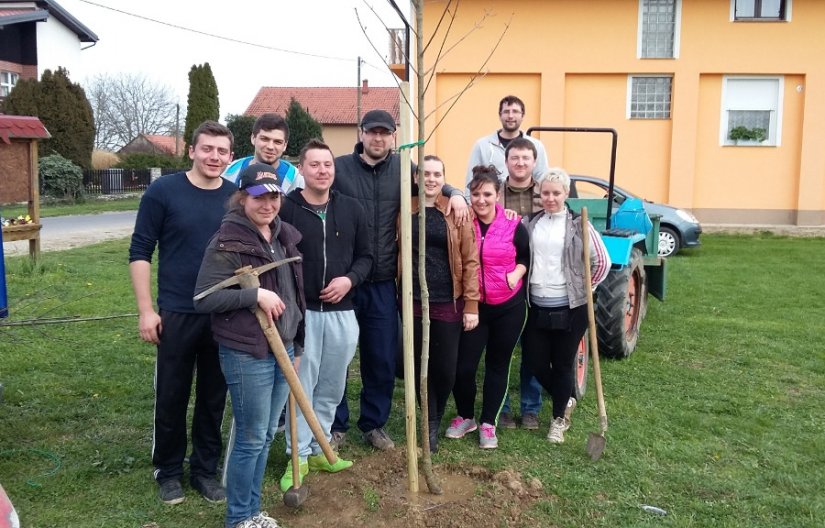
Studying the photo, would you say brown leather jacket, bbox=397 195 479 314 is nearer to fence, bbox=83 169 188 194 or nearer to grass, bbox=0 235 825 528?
grass, bbox=0 235 825 528

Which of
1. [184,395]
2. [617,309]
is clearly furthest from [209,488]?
[617,309]

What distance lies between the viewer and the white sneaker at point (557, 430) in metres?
4.46

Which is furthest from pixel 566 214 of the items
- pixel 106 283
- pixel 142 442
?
pixel 106 283

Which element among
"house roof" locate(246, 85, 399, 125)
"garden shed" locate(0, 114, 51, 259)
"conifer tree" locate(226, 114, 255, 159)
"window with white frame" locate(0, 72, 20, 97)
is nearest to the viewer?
"garden shed" locate(0, 114, 51, 259)

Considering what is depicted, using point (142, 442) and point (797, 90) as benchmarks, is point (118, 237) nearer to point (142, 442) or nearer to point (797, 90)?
point (142, 442)

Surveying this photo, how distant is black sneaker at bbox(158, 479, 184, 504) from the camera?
12.0 feet

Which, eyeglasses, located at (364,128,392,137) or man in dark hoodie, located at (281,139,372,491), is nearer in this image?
man in dark hoodie, located at (281,139,372,491)

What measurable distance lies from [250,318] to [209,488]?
3.84 ft

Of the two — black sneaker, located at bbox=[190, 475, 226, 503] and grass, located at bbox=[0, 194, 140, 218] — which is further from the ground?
grass, located at bbox=[0, 194, 140, 218]

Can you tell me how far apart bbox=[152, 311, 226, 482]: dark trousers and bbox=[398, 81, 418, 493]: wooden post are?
38.3 inches

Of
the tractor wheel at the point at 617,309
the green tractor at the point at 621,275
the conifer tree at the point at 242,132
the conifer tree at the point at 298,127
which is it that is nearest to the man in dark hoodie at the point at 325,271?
the green tractor at the point at 621,275

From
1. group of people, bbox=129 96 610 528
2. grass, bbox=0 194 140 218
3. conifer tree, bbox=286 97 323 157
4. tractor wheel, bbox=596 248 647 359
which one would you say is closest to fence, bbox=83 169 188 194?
grass, bbox=0 194 140 218

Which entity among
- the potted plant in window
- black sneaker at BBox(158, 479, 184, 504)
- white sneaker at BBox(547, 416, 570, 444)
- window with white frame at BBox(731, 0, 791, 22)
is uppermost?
window with white frame at BBox(731, 0, 791, 22)

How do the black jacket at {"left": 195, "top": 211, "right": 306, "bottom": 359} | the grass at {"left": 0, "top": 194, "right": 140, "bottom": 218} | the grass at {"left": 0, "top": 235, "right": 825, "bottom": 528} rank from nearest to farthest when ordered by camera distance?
1. the black jacket at {"left": 195, "top": 211, "right": 306, "bottom": 359}
2. the grass at {"left": 0, "top": 235, "right": 825, "bottom": 528}
3. the grass at {"left": 0, "top": 194, "right": 140, "bottom": 218}
